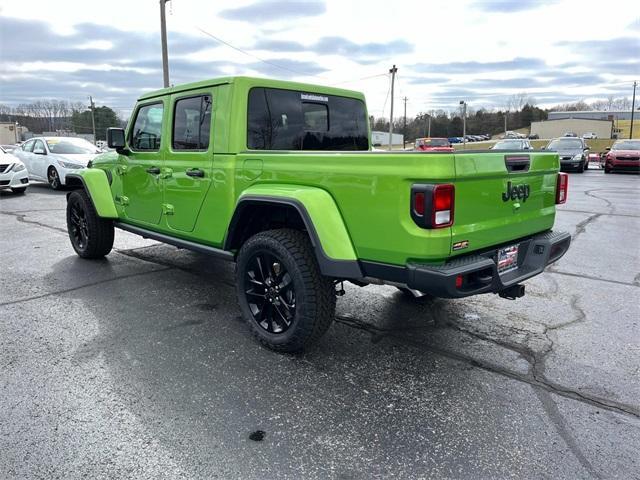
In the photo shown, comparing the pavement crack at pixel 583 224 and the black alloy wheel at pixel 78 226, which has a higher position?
the black alloy wheel at pixel 78 226

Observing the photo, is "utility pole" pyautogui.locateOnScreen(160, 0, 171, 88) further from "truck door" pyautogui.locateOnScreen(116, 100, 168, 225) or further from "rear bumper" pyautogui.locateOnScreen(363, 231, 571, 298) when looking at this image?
"rear bumper" pyautogui.locateOnScreen(363, 231, 571, 298)

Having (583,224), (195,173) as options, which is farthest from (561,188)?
(583,224)

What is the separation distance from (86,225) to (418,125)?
93.0 metres

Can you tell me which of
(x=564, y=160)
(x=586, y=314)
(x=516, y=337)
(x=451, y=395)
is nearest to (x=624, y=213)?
(x=586, y=314)

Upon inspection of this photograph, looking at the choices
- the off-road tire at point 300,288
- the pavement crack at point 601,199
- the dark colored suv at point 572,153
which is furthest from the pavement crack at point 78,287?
the dark colored suv at point 572,153

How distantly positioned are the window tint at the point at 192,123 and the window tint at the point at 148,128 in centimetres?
32

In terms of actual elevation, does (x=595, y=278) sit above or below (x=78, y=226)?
below

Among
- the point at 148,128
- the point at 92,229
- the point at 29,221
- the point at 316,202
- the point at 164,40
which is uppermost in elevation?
the point at 164,40

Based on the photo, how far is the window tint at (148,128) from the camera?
475 centimetres

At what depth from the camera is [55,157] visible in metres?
13.8

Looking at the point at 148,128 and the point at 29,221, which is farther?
the point at 29,221

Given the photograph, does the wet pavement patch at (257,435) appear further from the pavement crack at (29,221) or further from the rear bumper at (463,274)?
the pavement crack at (29,221)

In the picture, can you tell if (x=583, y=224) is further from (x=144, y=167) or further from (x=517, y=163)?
Result: (x=144, y=167)

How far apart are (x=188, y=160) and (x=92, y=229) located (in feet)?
7.74
